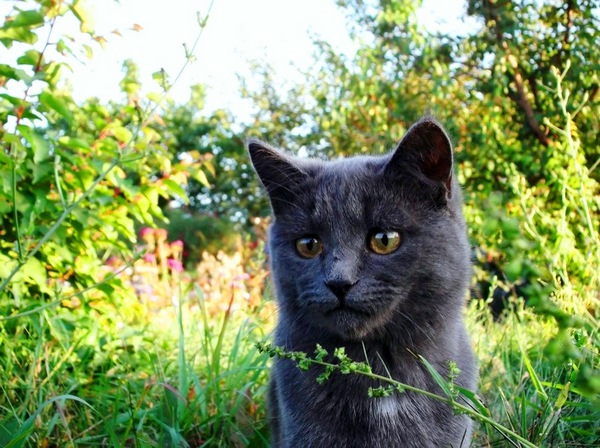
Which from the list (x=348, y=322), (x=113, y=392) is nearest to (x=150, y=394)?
(x=113, y=392)

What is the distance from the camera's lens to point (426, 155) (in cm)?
159

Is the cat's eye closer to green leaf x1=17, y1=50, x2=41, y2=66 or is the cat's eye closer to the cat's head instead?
the cat's head

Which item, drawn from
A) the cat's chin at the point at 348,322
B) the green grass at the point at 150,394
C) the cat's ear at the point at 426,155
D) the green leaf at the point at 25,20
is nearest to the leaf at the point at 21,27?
the green leaf at the point at 25,20

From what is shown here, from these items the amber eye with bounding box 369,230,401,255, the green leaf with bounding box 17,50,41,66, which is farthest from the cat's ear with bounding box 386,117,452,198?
the green leaf with bounding box 17,50,41,66

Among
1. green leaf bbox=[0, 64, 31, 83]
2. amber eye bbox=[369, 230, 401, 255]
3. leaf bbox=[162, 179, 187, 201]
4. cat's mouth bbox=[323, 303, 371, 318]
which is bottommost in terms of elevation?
cat's mouth bbox=[323, 303, 371, 318]

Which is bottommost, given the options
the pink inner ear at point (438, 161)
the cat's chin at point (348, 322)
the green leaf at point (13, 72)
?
the cat's chin at point (348, 322)

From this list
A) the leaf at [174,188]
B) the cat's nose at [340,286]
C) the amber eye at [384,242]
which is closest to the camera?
the cat's nose at [340,286]

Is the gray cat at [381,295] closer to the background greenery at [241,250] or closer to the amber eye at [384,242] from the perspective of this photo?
the amber eye at [384,242]

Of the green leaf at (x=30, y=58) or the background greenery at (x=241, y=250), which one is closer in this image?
the background greenery at (x=241, y=250)

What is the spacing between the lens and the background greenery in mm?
1723

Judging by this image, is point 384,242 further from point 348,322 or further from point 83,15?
point 83,15

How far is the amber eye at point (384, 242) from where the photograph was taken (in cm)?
152

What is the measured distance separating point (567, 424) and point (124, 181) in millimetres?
1940

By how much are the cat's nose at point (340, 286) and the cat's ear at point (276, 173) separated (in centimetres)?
41
